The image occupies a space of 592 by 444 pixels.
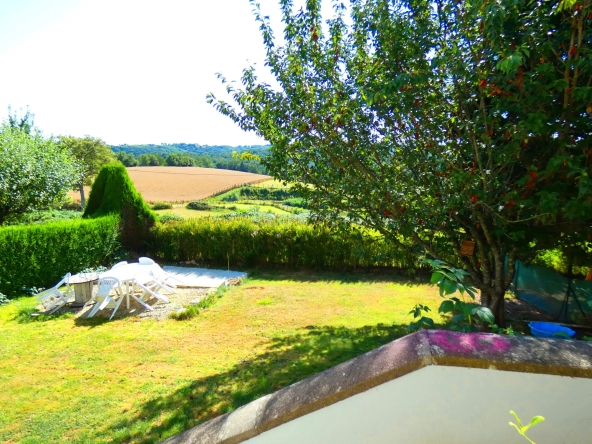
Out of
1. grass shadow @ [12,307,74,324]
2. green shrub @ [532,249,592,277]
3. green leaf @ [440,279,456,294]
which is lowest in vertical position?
grass shadow @ [12,307,74,324]

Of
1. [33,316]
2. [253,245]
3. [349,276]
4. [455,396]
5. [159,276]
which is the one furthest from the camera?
[253,245]

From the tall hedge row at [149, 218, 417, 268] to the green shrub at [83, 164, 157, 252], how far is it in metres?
0.52

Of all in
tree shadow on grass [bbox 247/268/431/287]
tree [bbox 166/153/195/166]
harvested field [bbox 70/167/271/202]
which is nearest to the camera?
tree shadow on grass [bbox 247/268/431/287]

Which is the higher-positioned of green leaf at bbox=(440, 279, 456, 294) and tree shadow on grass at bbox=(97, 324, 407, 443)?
green leaf at bbox=(440, 279, 456, 294)

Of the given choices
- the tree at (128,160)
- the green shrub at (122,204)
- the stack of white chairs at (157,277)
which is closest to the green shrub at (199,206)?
the green shrub at (122,204)

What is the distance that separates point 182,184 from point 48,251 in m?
32.7

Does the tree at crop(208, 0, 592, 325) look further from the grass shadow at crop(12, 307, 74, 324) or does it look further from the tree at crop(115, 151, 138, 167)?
the tree at crop(115, 151, 138, 167)

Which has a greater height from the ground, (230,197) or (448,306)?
(230,197)

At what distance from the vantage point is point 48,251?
9.05m

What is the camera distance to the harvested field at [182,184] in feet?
115

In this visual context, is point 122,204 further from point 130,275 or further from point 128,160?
point 128,160

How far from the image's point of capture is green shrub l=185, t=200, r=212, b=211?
97.9 feet

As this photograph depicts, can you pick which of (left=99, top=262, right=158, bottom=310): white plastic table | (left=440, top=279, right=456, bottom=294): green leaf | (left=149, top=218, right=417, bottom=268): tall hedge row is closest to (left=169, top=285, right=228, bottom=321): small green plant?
(left=99, top=262, right=158, bottom=310): white plastic table

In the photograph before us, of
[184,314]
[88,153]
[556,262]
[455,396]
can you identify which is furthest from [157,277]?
[88,153]
